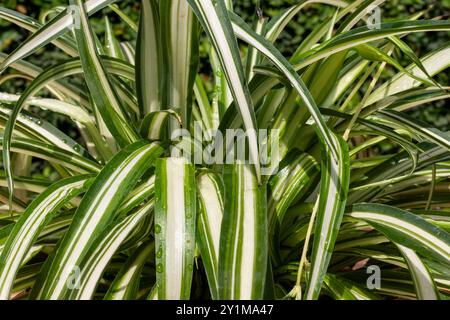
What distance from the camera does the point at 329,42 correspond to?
1.08 m

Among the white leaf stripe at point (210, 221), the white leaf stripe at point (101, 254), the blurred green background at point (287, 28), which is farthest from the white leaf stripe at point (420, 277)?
the blurred green background at point (287, 28)

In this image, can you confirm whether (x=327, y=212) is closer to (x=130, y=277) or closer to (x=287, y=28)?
(x=130, y=277)

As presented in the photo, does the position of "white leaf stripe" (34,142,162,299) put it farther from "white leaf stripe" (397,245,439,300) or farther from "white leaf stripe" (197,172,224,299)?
"white leaf stripe" (397,245,439,300)

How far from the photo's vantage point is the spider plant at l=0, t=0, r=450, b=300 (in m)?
0.95

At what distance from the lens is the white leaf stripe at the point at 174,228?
91cm

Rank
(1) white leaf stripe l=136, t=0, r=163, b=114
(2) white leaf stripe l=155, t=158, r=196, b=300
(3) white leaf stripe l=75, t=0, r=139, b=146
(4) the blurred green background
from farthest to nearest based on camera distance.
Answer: (4) the blurred green background, (1) white leaf stripe l=136, t=0, r=163, b=114, (3) white leaf stripe l=75, t=0, r=139, b=146, (2) white leaf stripe l=155, t=158, r=196, b=300

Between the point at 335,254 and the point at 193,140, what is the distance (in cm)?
32

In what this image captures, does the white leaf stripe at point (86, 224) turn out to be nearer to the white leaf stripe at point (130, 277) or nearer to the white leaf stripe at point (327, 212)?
the white leaf stripe at point (130, 277)

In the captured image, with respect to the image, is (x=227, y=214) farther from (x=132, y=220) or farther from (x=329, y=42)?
(x=329, y=42)

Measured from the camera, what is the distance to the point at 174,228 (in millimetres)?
951

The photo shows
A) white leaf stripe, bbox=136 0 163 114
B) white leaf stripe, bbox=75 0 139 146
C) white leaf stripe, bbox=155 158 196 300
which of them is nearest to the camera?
white leaf stripe, bbox=155 158 196 300

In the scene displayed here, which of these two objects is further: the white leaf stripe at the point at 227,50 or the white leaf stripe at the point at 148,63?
the white leaf stripe at the point at 148,63

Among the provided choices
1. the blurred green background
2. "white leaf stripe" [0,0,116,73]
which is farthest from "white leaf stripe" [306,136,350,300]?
the blurred green background
